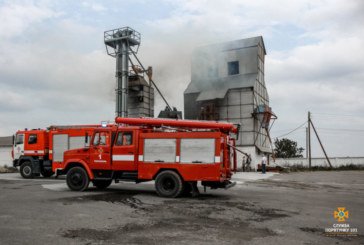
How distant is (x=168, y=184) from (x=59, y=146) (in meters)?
9.51

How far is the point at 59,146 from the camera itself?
1995cm

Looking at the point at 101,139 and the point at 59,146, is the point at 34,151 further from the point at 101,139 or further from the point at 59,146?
the point at 101,139

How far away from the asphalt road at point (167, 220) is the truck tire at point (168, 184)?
32 cm

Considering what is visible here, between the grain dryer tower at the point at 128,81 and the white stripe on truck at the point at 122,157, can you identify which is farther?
the grain dryer tower at the point at 128,81

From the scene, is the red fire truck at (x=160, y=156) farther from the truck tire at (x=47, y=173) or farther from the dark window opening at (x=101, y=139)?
the truck tire at (x=47, y=173)

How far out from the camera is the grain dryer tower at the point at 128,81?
3491 centimetres

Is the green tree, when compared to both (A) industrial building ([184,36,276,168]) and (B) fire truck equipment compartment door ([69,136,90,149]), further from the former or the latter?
(B) fire truck equipment compartment door ([69,136,90,149])

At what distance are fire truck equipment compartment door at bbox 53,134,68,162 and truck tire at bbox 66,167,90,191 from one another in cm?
533

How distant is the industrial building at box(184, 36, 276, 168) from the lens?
37094 millimetres

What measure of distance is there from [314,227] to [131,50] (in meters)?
30.3

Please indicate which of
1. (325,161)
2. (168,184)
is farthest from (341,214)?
(325,161)

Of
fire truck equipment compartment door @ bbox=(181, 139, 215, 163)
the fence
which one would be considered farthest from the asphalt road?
the fence

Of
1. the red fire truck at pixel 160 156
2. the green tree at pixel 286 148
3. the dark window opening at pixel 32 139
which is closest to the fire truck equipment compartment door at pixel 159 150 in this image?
the red fire truck at pixel 160 156

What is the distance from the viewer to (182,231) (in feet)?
24.7
